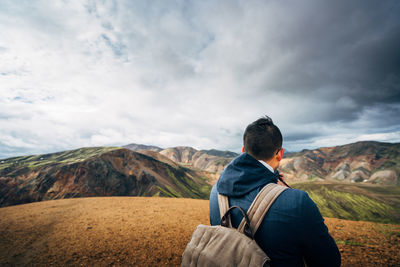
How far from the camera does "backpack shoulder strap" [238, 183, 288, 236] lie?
68.8 inches

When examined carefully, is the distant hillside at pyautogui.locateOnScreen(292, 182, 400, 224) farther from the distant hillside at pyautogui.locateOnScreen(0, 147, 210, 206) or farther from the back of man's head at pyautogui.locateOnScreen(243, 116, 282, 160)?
the back of man's head at pyautogui.locateOnScreen(243, 116, 282, 160)

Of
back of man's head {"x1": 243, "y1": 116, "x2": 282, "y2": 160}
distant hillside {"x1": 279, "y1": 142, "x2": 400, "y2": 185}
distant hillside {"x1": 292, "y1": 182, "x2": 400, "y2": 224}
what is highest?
back of man's head {"x1": 243, "y1": 116, "x2": 282, "y2": 160}

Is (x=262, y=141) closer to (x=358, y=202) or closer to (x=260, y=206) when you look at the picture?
(x=260, y=206)

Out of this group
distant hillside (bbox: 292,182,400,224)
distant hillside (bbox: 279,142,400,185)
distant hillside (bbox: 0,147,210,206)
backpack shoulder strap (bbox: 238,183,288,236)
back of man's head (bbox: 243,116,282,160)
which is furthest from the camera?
distant hillside (bbox: 279,142,400,185)

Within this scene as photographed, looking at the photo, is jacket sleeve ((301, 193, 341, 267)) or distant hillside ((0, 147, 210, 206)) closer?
jacket sleeve ((301, 193, 341, 267))

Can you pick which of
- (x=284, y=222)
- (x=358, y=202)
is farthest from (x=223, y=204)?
(x=358, y=202)

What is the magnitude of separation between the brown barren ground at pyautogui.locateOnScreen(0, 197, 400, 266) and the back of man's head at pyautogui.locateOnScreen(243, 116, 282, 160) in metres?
5.91

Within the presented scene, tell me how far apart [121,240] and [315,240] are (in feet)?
27.4

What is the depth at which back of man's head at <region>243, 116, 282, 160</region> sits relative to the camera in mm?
2459

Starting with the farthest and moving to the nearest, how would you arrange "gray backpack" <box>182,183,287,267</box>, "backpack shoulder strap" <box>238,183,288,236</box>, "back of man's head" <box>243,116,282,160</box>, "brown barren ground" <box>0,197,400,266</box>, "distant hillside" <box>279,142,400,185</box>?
"distant hillside" <box>279,142,400,185</box>
"brown barren ground" <box>0,197,400,266</box>
"back of man's head" <box>243,116,282,160</box>
"backpack shoulder strap" <box>238,183,288,236</box>
"gray backpack" <box>182,183,287,267</box>

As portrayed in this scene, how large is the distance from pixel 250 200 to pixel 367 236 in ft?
30.6

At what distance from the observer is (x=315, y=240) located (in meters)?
1.77

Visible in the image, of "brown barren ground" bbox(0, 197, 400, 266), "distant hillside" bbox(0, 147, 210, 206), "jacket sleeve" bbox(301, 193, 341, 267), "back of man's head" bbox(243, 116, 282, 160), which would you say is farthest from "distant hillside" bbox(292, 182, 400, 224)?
"back of man's head" bbox(243, 116, 282, 160)

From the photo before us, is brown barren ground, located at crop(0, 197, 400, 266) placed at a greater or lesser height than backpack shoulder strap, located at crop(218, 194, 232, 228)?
lesser
